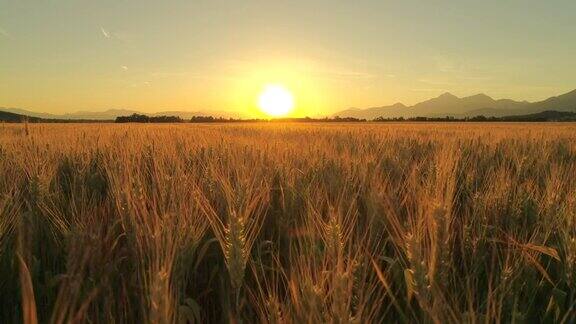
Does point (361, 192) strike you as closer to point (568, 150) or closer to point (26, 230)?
point (26, 230)

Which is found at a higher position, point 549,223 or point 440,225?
point 440,225

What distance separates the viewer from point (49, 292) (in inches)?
48.1

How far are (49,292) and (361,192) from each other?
142 cm

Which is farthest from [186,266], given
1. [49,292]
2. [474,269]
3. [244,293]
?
[474,269]

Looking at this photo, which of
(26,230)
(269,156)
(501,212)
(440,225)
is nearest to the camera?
(440,225)

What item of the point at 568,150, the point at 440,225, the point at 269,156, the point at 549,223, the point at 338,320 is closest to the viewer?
the point at 338,320

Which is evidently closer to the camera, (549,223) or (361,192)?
(549,223)

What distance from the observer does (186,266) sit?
124cm

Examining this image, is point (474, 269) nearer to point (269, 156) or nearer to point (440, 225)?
point (440, 225)

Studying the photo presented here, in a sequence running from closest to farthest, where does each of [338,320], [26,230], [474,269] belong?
[338,320], [474,269], [26,230]

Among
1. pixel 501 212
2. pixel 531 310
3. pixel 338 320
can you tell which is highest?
pixel 338 320

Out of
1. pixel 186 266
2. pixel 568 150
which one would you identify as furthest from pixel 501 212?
pixel 568 150

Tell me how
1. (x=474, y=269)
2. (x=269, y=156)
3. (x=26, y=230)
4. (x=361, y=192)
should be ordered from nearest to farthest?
(x=474, y=269) < (x=26, y=230) < (x=361, y=192) < (x=269, y=156)

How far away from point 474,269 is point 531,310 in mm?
185
